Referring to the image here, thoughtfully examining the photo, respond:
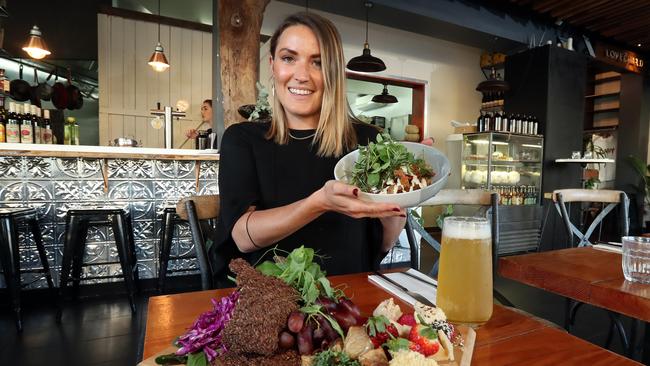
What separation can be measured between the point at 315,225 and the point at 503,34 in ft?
19.4

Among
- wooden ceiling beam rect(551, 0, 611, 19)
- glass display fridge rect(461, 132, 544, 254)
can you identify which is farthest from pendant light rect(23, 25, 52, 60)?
wooden ceiling beam rect(551, 0, 611, 19)

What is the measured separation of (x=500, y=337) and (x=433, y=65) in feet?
23.1

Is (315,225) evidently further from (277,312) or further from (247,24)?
(247,24)

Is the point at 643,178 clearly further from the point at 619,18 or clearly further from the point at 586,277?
the point at 586,277

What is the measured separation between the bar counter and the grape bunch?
120 inches

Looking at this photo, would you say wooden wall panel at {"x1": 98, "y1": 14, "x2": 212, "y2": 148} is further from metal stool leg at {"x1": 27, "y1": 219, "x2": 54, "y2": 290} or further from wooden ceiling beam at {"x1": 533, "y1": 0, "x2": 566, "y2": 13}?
wooden ceiling beam at {"x1": 533, "y1": 0, "x2": 566, "y2": 13}

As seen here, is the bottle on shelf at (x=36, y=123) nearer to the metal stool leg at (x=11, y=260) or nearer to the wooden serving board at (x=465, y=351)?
the metal stool leg at (x=11, y=260)

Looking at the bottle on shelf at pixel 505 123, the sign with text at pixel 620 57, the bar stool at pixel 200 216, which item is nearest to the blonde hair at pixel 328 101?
the bar stool at pixel 200 216

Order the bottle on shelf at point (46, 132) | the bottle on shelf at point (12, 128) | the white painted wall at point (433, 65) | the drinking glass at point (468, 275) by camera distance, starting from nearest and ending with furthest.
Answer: the drinking glass at point (468, 275) < the bottle on shelf at point (12, 128) < the bottle on shelf at point (46, 132) < the white painted wall at point (433, 65)

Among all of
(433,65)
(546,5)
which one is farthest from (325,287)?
(433,65)

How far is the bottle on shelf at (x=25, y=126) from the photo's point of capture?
3311 millimetres

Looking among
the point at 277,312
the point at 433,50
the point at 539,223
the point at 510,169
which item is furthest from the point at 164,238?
the point at 433,50

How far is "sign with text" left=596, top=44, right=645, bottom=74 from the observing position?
6762mm

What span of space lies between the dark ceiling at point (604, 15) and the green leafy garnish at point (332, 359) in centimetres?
661
